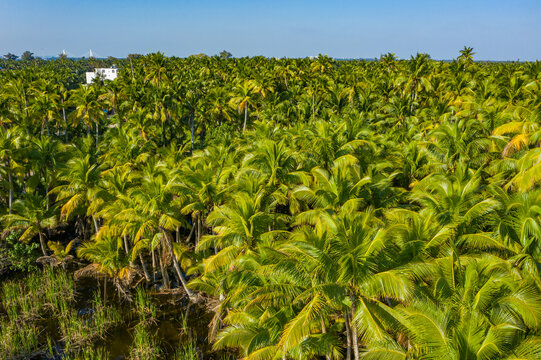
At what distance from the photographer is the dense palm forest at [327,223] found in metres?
9.66

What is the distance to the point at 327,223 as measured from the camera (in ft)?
35.8

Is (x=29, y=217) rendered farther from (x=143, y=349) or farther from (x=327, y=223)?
(x=327, y=223)

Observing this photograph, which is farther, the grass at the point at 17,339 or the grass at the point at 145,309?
the grass at the point at 145,309

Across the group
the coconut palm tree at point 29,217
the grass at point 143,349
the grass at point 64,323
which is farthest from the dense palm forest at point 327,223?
the grass at point 143,349

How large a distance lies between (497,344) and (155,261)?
20.4 meters

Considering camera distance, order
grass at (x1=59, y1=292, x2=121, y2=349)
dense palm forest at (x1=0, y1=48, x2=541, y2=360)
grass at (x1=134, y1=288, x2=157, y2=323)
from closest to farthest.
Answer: dense palm forest at (x1=0, y1=48, x2=541, y2=360)
grass at (x1=59, y1=292, x2=121, y2=349)
grass at (x1=134, y1=288, x2=157, y2=323)

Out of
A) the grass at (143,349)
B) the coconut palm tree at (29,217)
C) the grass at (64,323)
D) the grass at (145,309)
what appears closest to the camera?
the grass at (143,349)

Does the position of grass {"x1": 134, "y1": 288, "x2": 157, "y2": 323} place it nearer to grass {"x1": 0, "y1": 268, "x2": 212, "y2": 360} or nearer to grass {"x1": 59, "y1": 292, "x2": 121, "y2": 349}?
grass {"x1": 0, "y1": 268, "x2": 212, "y2": 360}

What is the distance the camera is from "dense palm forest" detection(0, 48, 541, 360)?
9.66 meters

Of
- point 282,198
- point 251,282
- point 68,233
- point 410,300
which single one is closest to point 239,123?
point 68,233

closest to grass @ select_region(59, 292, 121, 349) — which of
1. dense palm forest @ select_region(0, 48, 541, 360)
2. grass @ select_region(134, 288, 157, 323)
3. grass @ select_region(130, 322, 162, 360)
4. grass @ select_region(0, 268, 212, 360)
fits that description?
grass @ select_region(0, 268, 212, 360)

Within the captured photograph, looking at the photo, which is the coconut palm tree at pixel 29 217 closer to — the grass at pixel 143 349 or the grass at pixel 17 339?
the grass at pixel 17 339

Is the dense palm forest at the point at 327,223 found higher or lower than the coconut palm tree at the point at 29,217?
higher

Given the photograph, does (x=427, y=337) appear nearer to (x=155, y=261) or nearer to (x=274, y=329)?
(x=274, y=329)
